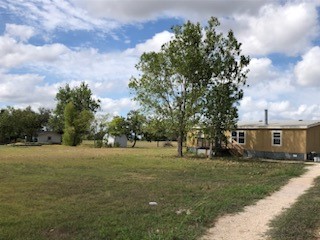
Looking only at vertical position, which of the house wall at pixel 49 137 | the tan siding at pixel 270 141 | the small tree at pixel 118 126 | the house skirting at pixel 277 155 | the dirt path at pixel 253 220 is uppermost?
the small tree at pixel 118 126

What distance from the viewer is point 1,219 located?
9312 millimetres

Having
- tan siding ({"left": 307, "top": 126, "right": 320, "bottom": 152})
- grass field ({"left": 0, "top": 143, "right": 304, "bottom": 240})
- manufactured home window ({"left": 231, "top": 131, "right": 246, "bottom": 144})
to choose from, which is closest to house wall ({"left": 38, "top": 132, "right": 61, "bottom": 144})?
manufactured home window ({"left": 231, "top": 131, "right": 246, "bottom": 144})

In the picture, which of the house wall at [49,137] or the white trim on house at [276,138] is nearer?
the white trim on house at [276,138]

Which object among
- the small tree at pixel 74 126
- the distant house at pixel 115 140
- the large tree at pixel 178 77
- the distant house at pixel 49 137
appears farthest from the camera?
the distant house at pixel 49 137

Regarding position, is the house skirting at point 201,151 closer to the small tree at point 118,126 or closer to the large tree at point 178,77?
the large tree at point 178,77

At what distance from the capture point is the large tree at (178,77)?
1271 inches

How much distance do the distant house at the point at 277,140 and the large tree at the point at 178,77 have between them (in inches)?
101

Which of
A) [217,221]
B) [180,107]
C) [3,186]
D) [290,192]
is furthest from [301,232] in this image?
[180,107]

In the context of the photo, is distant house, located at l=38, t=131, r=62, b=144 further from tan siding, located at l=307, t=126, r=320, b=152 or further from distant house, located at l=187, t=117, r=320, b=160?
tan siding, located at l=307, t=126, r=320, b=152

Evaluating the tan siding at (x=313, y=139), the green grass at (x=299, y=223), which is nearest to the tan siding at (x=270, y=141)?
the tan siding at (x=313, y=139)

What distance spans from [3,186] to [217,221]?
8.85 m

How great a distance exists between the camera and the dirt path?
8141mm

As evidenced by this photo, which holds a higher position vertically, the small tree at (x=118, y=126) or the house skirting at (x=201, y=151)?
the small tree at (x=118, y=126)

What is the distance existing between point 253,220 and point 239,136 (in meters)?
28.6
